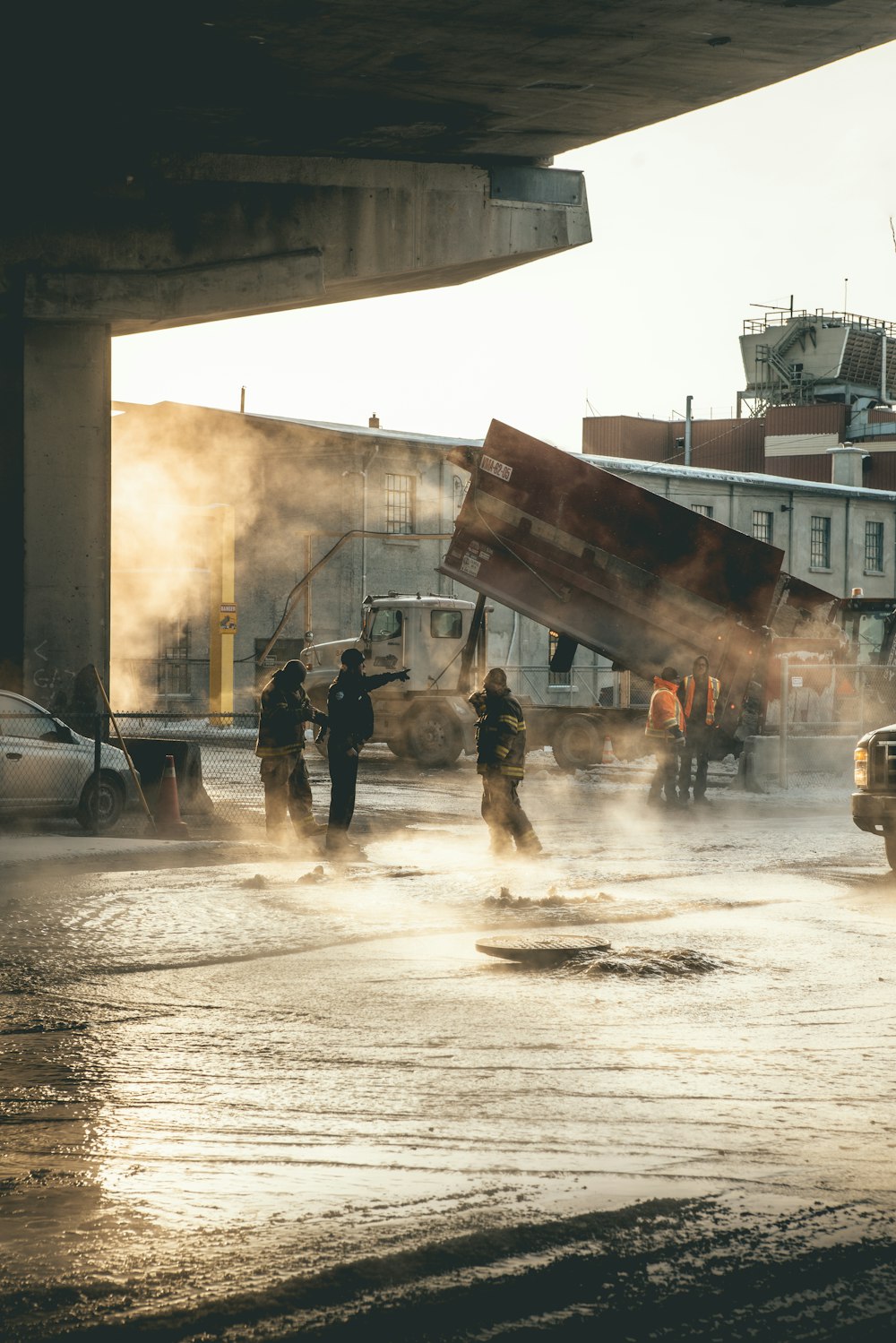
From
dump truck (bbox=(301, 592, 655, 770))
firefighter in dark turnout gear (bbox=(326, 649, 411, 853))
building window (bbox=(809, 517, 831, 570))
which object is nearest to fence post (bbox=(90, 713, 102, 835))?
firefighter in dark turnout gear (bbox=(326, 649, 411, 853))

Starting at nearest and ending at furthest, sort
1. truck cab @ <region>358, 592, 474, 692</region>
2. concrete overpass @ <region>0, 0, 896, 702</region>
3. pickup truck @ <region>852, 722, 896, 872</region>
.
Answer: pickup truck @ <region>852, 722, 896, 872</region>
concrete overpass @ <region>0, 0, 896, 702</region>
truck cab @ <region>358, 592, 474, 692</region>

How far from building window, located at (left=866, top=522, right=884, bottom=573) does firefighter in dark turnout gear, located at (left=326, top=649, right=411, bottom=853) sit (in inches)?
1577

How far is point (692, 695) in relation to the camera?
19.1 m

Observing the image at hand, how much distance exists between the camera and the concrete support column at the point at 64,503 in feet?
53.8

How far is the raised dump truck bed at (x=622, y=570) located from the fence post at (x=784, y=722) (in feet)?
1.14

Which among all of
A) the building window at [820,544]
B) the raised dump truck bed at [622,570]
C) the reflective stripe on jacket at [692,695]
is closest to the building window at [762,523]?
the building window at [820,544]

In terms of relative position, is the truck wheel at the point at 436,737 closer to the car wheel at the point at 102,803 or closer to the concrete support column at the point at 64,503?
the concrete support column at the point at 64,503

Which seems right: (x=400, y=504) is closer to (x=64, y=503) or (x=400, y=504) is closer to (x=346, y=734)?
(x=64, y=503)

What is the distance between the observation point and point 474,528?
2147cm

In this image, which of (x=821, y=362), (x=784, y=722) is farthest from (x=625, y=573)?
(x=821, y=362)

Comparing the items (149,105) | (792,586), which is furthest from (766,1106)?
(792,586)

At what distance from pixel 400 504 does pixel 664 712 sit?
2252cm

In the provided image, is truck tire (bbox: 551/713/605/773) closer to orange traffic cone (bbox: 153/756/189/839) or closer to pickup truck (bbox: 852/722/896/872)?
orange traffic cone (bbox: 153/756/189/839)

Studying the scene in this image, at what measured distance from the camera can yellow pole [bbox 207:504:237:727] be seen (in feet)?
122
